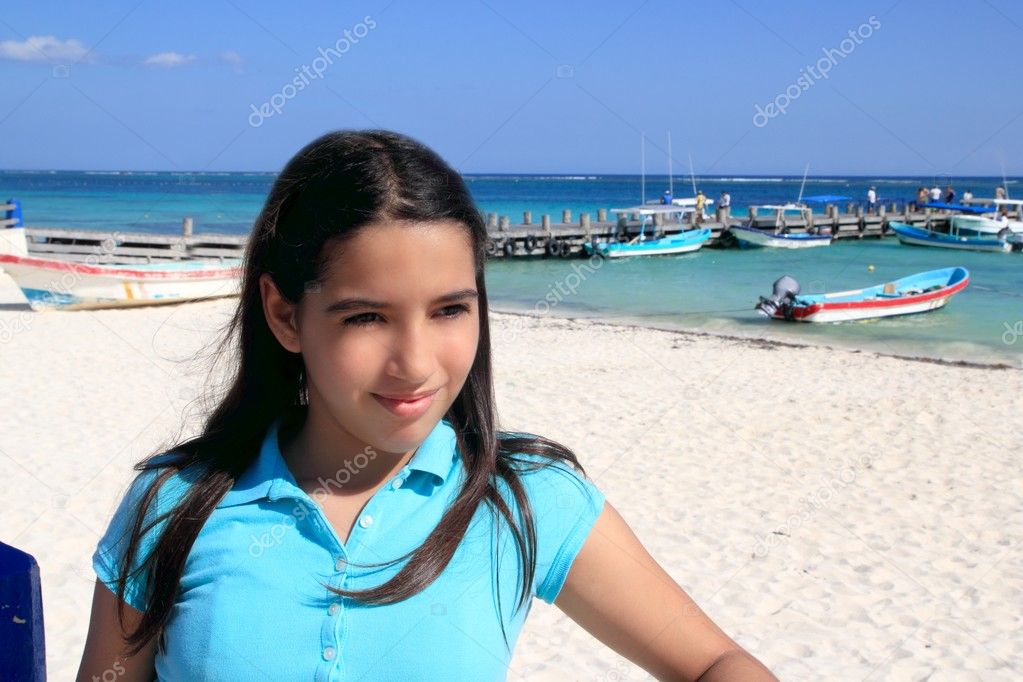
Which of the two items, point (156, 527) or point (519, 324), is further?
point (519, 324)

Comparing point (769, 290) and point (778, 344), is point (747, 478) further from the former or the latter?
point (769, 290)

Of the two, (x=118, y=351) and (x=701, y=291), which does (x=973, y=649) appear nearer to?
(x=118, y=351)

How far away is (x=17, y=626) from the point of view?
3.16 feet

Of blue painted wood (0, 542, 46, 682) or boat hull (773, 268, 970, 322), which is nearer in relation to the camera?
blue painted wood (0, 542, 46, 682)

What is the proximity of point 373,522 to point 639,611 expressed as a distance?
39 centimetres

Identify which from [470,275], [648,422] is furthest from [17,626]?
[648,422]

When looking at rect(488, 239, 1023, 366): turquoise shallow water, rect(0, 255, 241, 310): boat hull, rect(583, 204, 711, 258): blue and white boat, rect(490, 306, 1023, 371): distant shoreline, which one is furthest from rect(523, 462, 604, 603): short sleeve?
rect(583, 204, 711, 258): blue and white boat

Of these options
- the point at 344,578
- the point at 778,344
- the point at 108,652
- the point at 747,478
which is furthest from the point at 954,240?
the point at 108,652

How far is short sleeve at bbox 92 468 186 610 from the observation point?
131 centimetres

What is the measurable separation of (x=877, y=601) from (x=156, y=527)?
5128mm

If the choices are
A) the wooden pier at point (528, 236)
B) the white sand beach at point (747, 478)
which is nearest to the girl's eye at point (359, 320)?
the white sand beach at point (747, 478)

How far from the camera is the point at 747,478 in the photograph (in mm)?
7922

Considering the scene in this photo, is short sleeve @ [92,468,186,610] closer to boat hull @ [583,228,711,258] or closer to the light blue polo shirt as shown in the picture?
the light blue polo shirt

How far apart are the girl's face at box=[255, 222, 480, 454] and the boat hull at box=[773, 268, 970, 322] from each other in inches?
742
